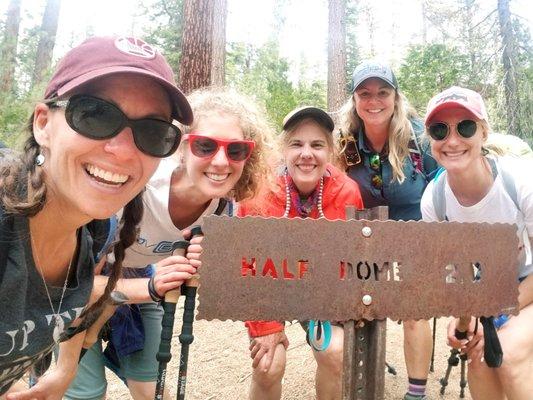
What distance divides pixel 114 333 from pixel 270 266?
5.13ft

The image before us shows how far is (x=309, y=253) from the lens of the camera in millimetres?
1664

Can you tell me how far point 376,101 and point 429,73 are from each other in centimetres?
943

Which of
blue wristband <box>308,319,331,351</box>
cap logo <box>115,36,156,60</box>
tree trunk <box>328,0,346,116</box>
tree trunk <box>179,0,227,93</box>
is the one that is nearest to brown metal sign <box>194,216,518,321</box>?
cap logo <box>115,36,156,60</box>

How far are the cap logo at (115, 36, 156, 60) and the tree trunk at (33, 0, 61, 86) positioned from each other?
11.5m

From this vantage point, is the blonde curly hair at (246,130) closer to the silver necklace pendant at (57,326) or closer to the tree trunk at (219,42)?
the silver necklace pendant at (57,326)

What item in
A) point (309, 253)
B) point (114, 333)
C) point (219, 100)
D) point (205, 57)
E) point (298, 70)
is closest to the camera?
point (309, 253)

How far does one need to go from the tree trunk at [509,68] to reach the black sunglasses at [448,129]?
6524 millimetres

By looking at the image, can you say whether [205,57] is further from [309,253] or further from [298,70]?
[298,70]

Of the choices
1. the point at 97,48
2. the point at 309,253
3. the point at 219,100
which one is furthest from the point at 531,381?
the point at 97,48

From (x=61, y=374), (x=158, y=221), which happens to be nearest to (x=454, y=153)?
(x=158, y=221)

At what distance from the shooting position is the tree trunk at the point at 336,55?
27.1ft

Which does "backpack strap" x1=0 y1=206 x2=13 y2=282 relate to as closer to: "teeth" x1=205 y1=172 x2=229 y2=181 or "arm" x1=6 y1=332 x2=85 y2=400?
"arm" x1=6 y1=332 x2=85 y2=400

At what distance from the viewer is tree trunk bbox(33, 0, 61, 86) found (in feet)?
38.9

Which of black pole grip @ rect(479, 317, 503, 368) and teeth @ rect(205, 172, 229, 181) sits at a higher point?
teeth @ rect(205, 172, 229, 181)
